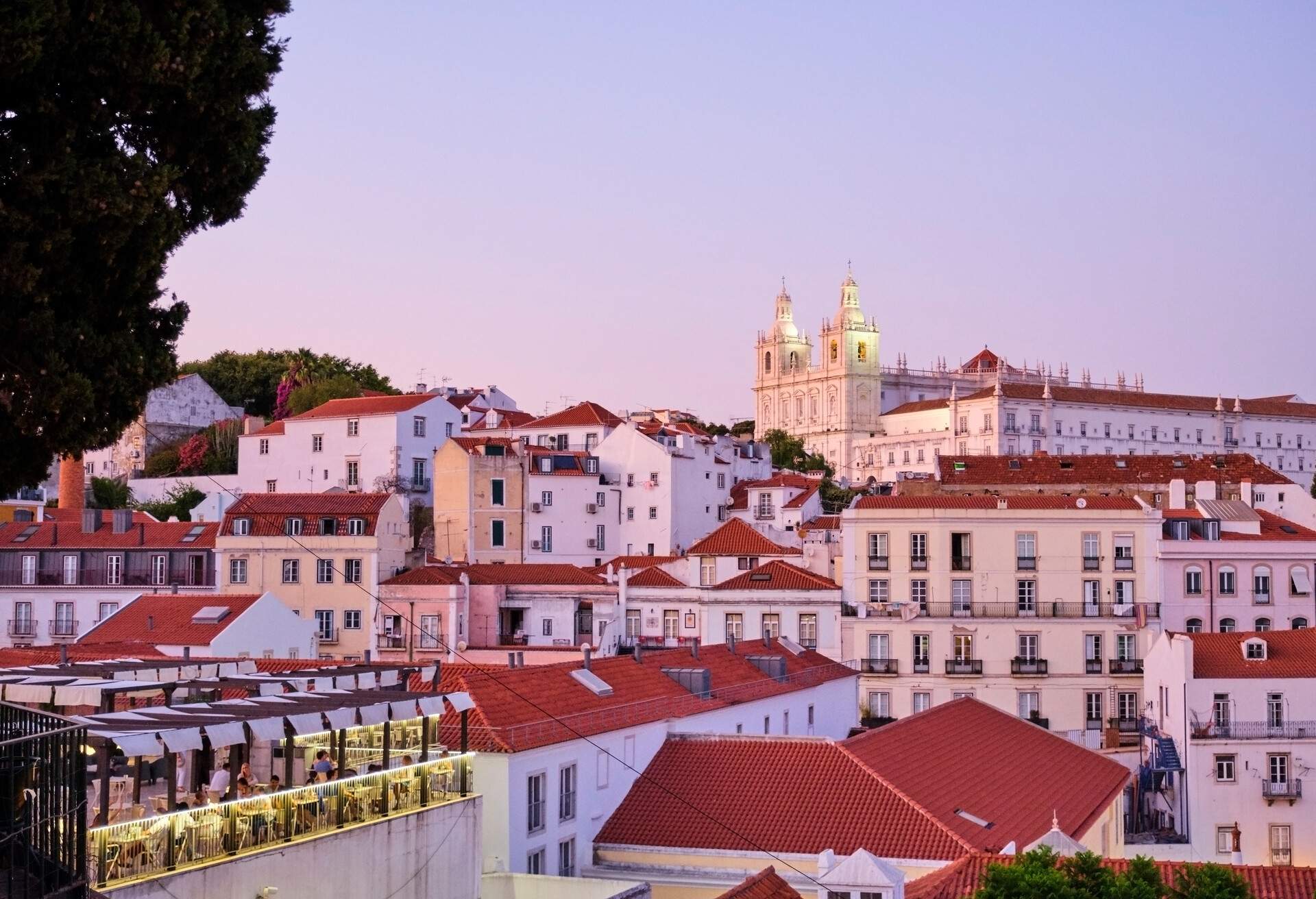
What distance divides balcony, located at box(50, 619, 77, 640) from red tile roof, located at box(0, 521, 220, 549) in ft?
9.31

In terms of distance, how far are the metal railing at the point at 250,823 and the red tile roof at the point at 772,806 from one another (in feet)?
28.2

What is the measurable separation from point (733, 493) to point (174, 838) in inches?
3037

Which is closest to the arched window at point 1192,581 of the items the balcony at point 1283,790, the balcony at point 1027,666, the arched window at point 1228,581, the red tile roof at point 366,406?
the arched window at point 1228,581

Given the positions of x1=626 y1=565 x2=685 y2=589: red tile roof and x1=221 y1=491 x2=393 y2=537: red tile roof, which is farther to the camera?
x1=221 y1=491 x2=393 y2=537: red tile roof

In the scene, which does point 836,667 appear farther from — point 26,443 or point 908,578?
point 26,443

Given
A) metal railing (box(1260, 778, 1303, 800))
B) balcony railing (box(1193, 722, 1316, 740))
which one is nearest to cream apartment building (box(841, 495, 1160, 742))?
balcony railing (box(1193, 722, 1316, 740))

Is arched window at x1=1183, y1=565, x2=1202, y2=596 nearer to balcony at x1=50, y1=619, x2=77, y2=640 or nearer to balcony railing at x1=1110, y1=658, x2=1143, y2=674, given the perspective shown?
balcony railing at x1=1110, y1=658, x2=1143, y2=674

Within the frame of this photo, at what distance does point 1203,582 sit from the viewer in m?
61.0

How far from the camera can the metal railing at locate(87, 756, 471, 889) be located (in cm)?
1698

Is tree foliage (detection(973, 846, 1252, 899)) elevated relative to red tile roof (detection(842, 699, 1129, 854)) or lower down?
elevated

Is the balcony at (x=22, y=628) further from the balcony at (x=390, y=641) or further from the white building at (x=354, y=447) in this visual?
the white building at (x=354, y=447)

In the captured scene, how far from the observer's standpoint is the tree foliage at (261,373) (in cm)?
11588

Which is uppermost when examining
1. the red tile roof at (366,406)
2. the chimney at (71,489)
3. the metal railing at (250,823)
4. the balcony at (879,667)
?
the red tile roof at (366,406)

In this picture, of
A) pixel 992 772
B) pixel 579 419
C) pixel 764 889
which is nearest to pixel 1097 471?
pixel 579 419
